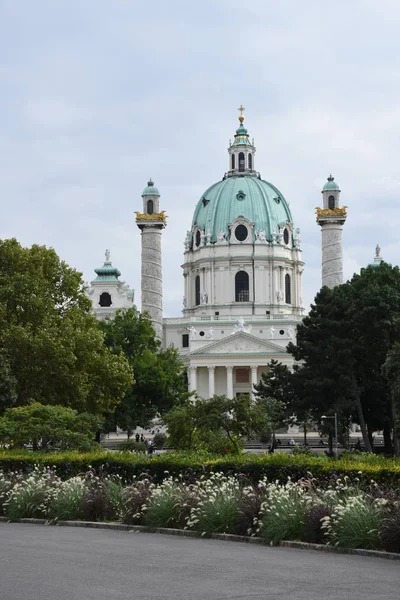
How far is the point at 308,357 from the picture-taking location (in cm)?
6756

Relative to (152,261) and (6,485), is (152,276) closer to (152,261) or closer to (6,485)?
(152,261)

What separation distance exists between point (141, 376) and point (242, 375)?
44367 millimetres

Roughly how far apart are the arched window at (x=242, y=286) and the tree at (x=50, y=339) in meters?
73.3

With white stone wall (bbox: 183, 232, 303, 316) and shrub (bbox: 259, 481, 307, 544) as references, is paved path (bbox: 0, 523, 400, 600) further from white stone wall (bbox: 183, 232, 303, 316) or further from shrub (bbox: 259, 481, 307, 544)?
white stone wall (bbox: 183, 232, 303, 316)

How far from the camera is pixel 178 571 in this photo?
1733cm

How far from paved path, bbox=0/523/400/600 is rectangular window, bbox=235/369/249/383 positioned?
333ft

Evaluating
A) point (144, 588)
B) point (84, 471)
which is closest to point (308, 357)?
point (84, 471)

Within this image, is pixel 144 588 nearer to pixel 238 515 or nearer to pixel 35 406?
pixel 238 515

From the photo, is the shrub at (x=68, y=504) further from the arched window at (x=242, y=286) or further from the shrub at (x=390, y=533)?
the arched window at (x=242, y=286)

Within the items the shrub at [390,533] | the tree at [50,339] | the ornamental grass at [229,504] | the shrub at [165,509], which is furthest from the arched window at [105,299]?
the shrub at [390,533]

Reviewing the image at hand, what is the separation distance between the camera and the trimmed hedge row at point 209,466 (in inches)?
916

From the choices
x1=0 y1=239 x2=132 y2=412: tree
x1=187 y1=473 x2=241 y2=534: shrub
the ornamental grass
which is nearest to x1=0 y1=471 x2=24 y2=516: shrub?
the ornamental grass

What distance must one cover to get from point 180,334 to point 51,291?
241 ft

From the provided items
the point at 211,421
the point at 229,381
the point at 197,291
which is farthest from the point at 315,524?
the point at 197,291
